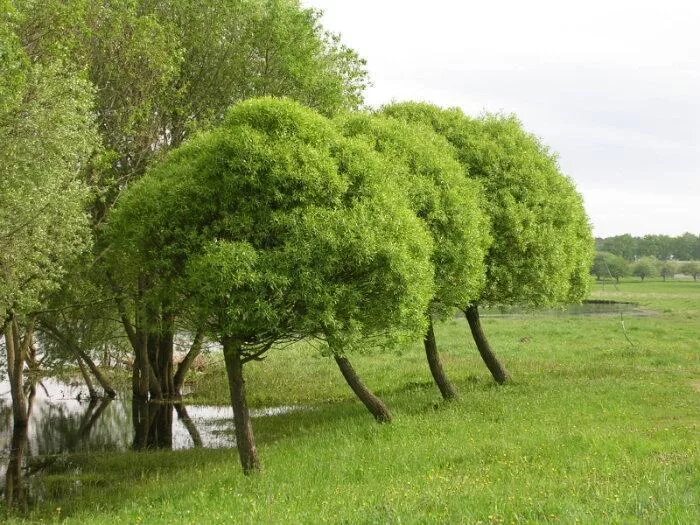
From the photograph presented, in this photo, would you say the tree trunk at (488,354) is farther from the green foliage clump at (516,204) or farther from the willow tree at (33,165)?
the willow tree at (33,165)

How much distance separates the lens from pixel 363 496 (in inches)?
596

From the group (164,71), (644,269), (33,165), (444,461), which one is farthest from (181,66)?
(644,269)

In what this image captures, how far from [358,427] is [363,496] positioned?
9.46 m

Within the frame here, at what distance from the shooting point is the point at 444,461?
18.8m

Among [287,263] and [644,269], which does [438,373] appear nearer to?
[287,263]

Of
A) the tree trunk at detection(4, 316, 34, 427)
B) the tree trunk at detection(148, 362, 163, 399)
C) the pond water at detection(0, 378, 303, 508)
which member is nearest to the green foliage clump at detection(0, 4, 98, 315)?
the tree trunk at detection(4, 316, 34, 427)

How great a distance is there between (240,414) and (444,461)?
5950 mm

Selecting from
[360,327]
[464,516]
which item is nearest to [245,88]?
[360,327]

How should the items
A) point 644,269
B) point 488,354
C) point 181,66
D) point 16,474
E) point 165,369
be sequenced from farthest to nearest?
point 644,269 < point 165,369 < point 488,354 < point 181,66 < point 16,474

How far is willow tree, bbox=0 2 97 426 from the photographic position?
63.3ft

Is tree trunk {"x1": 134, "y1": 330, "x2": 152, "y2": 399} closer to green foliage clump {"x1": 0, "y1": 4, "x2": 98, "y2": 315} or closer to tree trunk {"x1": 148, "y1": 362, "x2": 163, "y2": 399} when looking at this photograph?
tree trunk {"x1": 148, "y1": 362, "x2": 163, "y2": 399}

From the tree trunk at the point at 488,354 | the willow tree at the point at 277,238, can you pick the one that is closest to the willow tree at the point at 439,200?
the willow tree at the point at 277,238

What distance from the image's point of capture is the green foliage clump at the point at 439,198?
24.1 metres

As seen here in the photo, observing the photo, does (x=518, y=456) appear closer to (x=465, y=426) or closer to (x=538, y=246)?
(x=465, y=426)
